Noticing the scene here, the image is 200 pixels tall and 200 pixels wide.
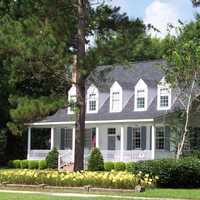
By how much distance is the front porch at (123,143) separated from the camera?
43562 mm

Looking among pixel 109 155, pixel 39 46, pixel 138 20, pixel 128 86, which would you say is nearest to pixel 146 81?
pixel 128 86

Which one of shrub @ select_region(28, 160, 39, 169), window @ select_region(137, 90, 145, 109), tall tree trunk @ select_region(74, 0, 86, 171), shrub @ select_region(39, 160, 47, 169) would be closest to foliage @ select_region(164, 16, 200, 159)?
tall tree trunk @ select_region(74, 0, 86, 171)

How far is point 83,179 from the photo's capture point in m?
27.0

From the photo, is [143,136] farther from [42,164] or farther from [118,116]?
[42,164]

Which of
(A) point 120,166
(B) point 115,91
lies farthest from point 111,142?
(A) point 120,166

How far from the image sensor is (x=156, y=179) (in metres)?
26.7

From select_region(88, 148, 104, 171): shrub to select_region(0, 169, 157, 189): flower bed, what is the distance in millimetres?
13735

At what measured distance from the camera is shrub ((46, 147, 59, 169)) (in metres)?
47.4

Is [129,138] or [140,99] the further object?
[129,138]

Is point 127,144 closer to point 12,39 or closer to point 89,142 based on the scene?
point 89,142

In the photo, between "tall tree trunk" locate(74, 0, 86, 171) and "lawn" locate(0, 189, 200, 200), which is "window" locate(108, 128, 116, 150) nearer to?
"tall tree trunk" locate(74, 0, 86, 171)

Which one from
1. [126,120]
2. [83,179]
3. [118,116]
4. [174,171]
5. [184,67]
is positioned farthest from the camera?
[118,116]

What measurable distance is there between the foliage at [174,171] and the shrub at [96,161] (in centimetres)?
1554

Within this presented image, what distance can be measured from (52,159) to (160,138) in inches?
314
